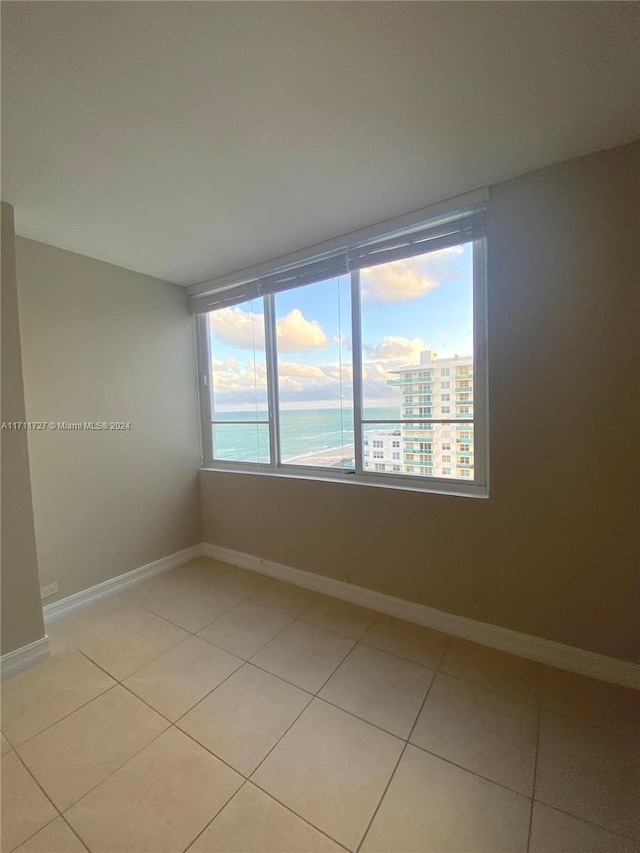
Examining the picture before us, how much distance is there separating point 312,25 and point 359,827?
2.49 metres

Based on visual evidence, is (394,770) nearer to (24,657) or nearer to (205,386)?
(24,657)

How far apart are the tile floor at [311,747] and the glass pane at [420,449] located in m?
0.99

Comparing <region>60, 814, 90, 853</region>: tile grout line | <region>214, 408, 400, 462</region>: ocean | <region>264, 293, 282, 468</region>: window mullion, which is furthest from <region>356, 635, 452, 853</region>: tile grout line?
<region>264, 293, 282, 468</region>: window mullion

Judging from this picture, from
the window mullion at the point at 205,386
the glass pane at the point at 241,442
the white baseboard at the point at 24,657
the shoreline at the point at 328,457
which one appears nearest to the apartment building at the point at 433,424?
the shoreline at the point at 328,457

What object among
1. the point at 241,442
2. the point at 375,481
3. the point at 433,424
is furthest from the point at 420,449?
the point at 241,442

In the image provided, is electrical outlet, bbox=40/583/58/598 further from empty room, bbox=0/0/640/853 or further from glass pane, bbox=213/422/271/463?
glass pane, bbox=213/422/271/463

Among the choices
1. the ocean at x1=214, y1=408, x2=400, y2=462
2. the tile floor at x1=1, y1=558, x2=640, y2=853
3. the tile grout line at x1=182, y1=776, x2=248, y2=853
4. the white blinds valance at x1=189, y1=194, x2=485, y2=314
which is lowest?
the tile floor at x1=1, y1=558, x2=640, y2=853

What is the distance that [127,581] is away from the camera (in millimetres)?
2656

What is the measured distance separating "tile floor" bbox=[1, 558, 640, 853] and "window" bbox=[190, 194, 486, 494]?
103 cm

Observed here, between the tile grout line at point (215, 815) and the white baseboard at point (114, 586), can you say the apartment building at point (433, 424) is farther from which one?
the white baseboard at point (114, 586)

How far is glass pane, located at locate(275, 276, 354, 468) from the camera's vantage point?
7.97 feet

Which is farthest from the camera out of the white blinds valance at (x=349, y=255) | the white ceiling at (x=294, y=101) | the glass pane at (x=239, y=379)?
the glass pane at (x=239, y=379)

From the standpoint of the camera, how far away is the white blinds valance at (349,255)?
6.30 ft

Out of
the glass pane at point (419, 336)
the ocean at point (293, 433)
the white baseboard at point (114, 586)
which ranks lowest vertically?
the white baseboard at point (114, 586)
